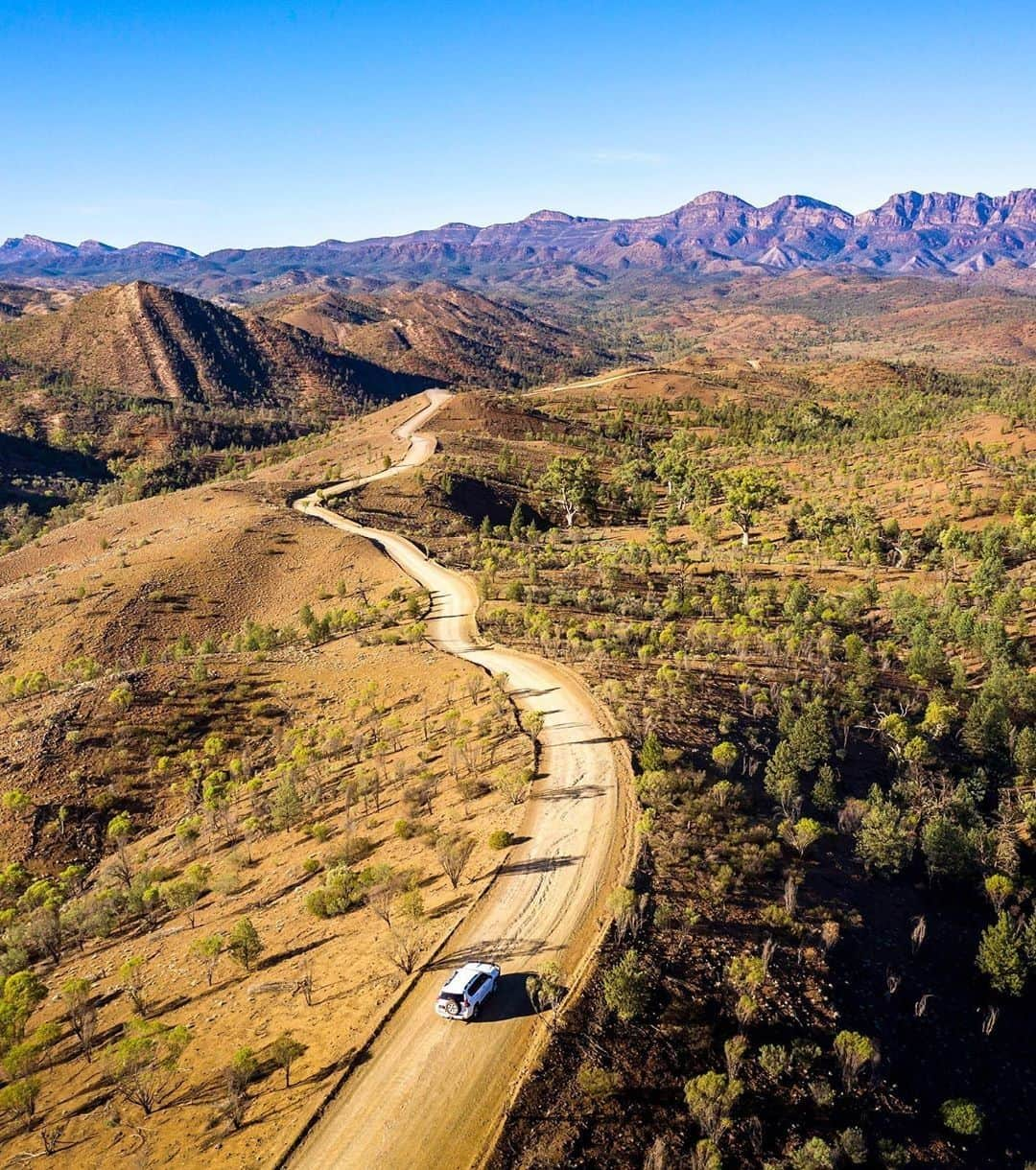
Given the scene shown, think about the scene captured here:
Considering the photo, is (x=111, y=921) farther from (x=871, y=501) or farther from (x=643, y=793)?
(x=871, y=501)

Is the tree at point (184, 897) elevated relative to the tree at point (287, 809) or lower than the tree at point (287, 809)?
lower

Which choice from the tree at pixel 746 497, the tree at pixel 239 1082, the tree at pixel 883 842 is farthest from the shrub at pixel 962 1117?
the tree at pixel 746 497

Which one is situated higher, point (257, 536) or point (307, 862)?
point (257, 536)

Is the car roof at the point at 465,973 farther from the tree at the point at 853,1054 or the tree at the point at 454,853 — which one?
the tree at the point at 853,1054

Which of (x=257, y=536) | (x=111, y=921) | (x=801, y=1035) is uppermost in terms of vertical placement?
(x=257, y=536)

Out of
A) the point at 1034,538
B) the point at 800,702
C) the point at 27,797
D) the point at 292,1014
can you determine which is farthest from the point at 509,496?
the point at 292,1014

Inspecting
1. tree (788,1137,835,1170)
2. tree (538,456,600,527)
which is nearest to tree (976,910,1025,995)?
tree (788,1137,835,1170)

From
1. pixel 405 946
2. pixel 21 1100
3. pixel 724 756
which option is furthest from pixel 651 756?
pixel 21 1100

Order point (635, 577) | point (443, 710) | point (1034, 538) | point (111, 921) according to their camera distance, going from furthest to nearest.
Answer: point (1034, 538) < point (635, 577) < point (443, 710) < point (111, 921)
